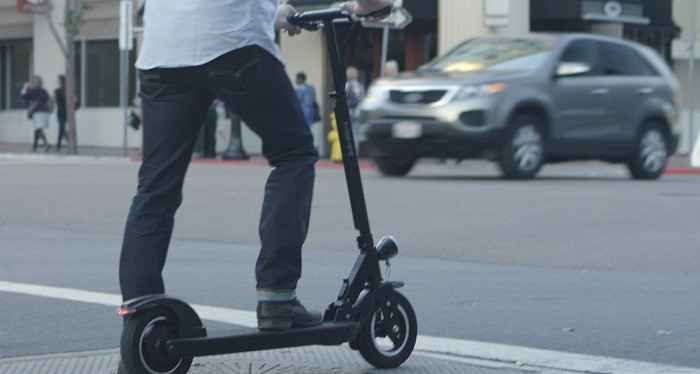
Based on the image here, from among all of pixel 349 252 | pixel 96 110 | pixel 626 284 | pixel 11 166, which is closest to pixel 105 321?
pixel 626 284

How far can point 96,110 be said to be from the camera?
121 feet

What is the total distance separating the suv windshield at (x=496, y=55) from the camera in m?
A: 17.6

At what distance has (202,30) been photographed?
4.45m

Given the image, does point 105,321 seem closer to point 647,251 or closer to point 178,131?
point 178,131

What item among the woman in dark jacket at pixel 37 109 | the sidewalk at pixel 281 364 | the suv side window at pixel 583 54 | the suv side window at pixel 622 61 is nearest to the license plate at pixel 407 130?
the suv side window at pixel 583 54

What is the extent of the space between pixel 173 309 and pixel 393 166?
543 inches

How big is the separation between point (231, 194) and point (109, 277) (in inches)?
282

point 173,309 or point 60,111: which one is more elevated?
point 173,309

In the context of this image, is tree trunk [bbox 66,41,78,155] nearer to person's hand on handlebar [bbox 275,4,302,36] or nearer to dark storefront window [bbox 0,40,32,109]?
dark storefront window [bbox 0,40,32,109]

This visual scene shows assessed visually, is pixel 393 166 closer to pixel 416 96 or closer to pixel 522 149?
pixel 416 96

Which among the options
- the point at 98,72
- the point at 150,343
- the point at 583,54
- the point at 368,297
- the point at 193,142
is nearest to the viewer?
the point at 150,343

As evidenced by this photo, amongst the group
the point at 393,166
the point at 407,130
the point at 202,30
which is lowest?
the point at 393,166

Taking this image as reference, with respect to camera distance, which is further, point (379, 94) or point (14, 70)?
point (14, 70)

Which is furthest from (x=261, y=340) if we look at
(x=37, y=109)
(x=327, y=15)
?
(x=37, y=109)
